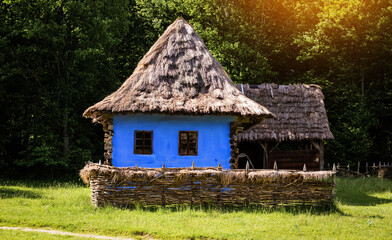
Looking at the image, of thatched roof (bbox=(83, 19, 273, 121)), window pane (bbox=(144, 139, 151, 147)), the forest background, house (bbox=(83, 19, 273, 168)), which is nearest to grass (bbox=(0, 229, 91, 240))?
thatched roof (bbox=(83, 19, 273, 121))

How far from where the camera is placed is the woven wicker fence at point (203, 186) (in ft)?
40.3

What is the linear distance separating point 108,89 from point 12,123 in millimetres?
5865

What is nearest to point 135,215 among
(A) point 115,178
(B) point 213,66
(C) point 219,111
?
(A) point 115,178

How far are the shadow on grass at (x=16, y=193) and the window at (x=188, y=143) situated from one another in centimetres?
517

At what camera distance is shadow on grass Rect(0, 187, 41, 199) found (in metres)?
14.3

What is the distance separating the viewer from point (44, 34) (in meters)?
20.7

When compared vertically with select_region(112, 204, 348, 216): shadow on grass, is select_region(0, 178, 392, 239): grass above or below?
below

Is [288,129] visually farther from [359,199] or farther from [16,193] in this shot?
[16,193]

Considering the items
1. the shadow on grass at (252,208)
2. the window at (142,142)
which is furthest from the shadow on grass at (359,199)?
the window at (142,142)

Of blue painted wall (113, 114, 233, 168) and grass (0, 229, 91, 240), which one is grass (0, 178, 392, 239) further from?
blue painted wall (113, 114, 233, 168)

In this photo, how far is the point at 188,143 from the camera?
51.3 feet

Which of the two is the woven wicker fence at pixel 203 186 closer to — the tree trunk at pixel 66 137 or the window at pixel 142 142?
the window at pixel 142 142

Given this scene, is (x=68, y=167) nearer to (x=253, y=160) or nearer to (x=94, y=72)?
(x=94, y=72)

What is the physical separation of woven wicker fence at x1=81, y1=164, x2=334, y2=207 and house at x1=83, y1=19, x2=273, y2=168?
292 centimetres
